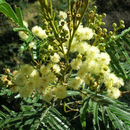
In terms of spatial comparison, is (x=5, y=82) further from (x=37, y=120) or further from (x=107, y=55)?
(x=107, y=55)

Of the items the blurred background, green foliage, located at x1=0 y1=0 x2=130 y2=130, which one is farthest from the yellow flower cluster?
the blurred background

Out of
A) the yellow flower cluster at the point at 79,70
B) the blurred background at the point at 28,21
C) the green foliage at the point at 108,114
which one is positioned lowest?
the green foliage at the point at 108,114

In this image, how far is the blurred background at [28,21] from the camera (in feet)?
13.6

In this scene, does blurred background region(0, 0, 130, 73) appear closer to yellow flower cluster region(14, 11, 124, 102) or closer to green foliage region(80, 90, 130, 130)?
yellow flower cluster region(14, 11, 124, 102)

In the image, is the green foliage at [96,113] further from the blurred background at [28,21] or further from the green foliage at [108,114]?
the blurred background at [28,21]

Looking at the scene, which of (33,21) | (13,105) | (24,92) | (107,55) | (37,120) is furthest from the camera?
(33,21)

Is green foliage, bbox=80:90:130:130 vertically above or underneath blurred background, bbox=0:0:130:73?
underneath

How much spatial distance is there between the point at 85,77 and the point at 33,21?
17.4 ft

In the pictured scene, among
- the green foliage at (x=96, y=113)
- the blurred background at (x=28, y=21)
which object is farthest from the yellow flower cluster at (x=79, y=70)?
the blurred background at (x=28, y=21)

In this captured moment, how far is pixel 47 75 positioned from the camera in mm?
1025

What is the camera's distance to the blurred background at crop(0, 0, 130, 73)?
415 cm

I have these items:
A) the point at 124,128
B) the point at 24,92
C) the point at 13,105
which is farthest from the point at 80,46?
the point at 13,105

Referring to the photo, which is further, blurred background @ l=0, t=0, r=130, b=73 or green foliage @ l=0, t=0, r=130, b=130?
blurred background @ l=0, t=0, r=130, b=73

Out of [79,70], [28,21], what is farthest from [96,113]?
[28,21]
